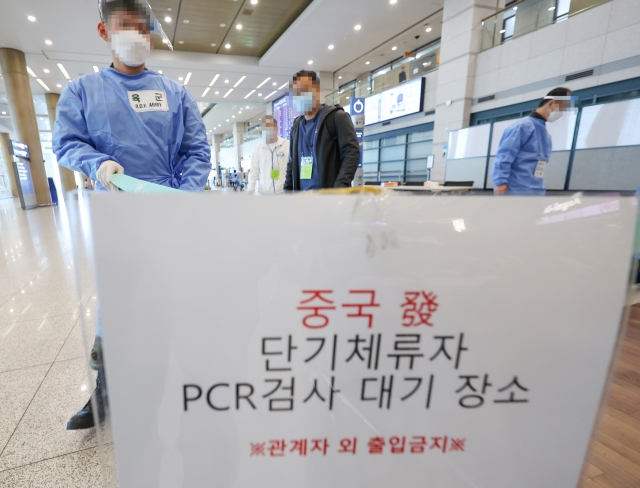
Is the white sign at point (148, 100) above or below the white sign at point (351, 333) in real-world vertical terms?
above

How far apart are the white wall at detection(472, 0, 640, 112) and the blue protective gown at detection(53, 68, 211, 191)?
6.36m

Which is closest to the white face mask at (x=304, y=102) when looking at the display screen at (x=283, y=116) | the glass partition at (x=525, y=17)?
the glass partition at (x=525, y=17)

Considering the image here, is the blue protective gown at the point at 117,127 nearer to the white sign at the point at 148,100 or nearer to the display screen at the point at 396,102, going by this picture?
the white sign at the point at 148,100

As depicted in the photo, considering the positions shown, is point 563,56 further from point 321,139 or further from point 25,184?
point 25,184

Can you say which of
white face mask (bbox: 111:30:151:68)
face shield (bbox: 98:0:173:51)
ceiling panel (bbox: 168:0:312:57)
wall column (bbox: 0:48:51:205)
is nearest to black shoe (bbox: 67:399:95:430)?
white face mask (bbox: 111:30:151:68)

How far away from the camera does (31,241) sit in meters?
4.28

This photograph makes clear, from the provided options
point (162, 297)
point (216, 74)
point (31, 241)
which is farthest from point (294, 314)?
point (216, 74)

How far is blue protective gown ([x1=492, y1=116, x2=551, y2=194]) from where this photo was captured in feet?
7.09

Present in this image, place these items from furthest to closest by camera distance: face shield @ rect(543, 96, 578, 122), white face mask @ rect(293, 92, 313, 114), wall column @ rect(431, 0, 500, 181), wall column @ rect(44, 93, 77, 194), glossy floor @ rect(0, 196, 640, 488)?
wall column @ rect(44, 93, 77, 194) < wall column @ rect(431, 0, 500, 181) < face shield @ rect(543, 96, 578, 122) < white face mask @ rect(293, 92, 313, 114) < glossy floor @ rect(0, 196, 640, 488)

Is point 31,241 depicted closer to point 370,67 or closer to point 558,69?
point 558,69

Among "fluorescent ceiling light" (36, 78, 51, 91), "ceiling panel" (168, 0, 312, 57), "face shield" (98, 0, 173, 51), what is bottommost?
"face shield" (98, 0, 173, 51)

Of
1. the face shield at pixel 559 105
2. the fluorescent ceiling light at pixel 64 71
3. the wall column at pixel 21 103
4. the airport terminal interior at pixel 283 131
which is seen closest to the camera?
the airport terminal interior at pixel 283 131

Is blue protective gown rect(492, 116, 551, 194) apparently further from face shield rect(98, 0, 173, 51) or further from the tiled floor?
the tiled floor

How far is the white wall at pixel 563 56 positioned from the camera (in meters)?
4.58
